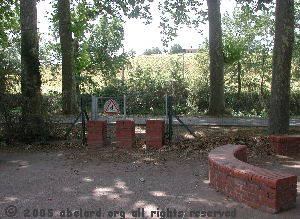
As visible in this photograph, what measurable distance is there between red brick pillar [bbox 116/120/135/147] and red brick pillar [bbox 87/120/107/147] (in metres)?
0.51

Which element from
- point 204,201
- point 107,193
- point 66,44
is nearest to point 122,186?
point 107,193

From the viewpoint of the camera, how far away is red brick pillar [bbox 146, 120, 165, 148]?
942cm

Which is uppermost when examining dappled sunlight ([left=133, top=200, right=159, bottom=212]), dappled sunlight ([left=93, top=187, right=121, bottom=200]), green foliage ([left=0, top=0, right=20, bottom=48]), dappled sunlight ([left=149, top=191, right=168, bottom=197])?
green foliage ([left=0, top=0, right=20, bottom=48])

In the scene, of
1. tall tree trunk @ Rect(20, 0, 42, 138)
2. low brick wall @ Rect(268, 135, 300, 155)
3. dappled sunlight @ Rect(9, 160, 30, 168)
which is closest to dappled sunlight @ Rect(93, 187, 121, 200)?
dappled sunlight @ Rect(9, 160, 30, 168)

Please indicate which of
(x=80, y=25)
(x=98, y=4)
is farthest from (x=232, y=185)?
(x=80, y=25)

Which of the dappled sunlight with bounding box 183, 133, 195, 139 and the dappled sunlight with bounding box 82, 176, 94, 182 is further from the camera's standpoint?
the dappled sunlight with bounding box 183, 133, 195, 139

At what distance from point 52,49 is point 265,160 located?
21755 mm

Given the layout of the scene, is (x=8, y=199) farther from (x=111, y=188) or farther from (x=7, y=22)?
(x=7, y=22)

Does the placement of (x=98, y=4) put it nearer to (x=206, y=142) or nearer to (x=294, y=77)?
(x=206, y=142)

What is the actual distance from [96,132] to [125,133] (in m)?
0.93

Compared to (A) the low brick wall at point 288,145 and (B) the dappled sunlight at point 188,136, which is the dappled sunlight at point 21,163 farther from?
(A) the low brick wall at point 288,145

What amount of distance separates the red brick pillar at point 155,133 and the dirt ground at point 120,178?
27cm

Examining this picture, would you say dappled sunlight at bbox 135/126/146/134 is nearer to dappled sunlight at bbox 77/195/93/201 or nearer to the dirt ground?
the dirt ground

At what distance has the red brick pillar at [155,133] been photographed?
371 inches
